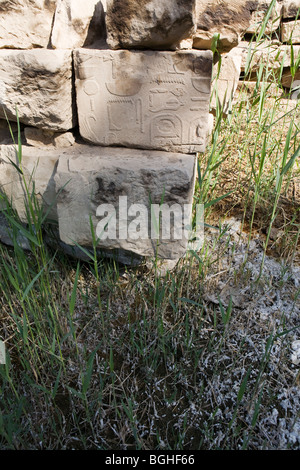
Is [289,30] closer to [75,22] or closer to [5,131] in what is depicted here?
[75,22]

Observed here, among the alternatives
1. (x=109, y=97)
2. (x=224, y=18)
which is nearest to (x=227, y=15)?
(x=224, y=18)

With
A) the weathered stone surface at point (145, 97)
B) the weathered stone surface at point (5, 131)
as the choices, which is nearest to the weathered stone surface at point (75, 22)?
the weathered stone surface at point (145, 97)

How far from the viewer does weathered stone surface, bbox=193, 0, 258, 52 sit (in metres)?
1.55

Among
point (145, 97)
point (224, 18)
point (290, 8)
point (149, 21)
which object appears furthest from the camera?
point (290, 8)

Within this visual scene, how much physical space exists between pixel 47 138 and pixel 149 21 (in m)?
0.69

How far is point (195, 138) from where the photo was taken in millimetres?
1523

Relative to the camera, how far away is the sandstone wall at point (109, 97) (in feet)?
4.60

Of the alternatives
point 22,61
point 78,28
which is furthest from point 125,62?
point 22,61

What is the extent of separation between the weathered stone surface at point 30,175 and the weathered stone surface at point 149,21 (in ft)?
1.87

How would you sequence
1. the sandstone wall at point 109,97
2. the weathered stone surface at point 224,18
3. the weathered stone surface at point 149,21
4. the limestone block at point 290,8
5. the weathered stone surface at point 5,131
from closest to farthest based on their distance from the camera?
the weathered stone surface at point 149,21 → the sandstone wall at point 109,97 → the weathered stone surface at point 224,18 → the weathered stone surface at point 5,131 → the limestone block at point 290,8

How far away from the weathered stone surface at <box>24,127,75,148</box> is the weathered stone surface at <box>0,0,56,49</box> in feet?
1.19

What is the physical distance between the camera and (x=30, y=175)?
1638 millimetres

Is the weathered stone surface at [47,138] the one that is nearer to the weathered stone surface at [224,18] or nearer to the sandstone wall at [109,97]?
the sandstone wall at [109,97]
